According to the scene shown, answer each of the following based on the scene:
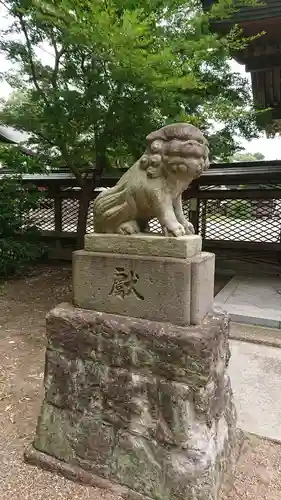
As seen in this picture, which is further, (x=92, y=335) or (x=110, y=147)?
(x=110, y=147)

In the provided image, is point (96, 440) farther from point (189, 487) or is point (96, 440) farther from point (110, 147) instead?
point (110, 147)

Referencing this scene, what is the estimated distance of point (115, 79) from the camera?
145 inches

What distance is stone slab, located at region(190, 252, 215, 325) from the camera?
5.11ft

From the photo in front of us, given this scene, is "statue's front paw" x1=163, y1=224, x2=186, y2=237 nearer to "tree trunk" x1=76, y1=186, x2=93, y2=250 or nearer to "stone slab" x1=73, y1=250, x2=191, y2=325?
"stone slab" x1=73, y1=250, x2=191, y2=325

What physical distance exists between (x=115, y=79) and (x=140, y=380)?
3218mm

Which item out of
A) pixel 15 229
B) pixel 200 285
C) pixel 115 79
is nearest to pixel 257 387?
pixel 200 285

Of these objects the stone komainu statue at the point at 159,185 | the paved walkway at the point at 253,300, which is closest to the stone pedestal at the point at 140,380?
the stone komainu statue at the point at 159,185

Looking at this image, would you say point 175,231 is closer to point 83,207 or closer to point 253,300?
point 253,300

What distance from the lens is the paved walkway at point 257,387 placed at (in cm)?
227

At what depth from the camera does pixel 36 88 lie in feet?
15.9

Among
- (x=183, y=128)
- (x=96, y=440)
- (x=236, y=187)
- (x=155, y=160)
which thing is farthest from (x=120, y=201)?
(x=236, y=187)

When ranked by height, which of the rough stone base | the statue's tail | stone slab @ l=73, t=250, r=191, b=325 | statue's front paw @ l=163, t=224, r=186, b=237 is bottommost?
the rough stone base

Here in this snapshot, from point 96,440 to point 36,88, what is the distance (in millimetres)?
4676

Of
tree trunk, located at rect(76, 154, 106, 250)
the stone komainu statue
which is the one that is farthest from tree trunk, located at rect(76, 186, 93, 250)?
the stone komainu statue
